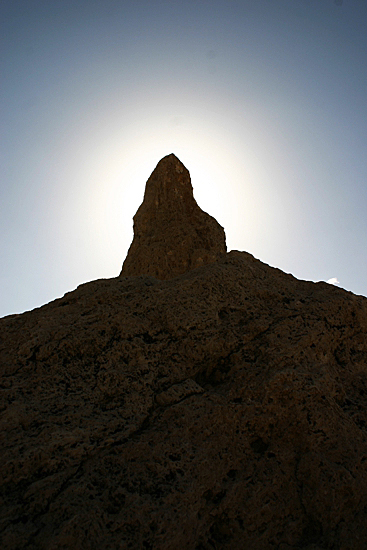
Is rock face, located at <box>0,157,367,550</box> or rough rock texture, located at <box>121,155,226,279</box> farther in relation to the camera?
rough rock texture, located at <box>121,155,226,279</box>

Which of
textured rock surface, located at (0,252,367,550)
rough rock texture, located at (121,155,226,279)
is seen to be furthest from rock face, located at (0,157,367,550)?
rough rock texture, located at (121,155,226,279)

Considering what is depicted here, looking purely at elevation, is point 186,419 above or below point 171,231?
below

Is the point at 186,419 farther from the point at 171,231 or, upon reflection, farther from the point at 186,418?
the point at 171,231

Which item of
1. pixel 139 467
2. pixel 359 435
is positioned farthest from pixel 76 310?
pixel 359 435

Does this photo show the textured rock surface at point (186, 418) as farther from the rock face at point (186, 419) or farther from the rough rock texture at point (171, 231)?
the rough rock texture at point (171, 231)

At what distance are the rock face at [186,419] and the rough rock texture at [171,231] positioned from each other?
377 centimetres

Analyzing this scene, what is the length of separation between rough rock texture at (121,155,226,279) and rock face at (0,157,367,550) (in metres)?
3.77

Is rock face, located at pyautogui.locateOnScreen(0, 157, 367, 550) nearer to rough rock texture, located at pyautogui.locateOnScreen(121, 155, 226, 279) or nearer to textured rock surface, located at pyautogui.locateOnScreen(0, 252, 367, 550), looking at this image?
textured rock surface, located at pyautogui.locateOnScreen(0, 252, 367, 550)

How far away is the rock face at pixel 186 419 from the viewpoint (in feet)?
8.04

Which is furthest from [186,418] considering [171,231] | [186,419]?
[171,231]

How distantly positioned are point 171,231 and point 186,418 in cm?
585

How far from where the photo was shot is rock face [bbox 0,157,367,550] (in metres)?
→ 2.45

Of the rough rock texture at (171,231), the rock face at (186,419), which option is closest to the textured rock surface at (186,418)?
the rock face at (186,419)

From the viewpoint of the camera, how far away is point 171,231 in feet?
27.9
